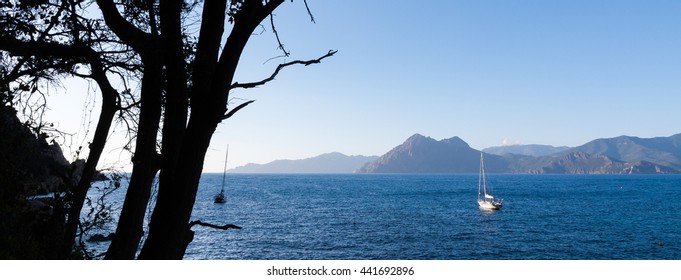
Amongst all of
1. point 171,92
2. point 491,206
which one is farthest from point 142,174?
point 491,206

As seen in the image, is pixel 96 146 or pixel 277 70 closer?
pixel 277 70

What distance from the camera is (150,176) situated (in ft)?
16.3

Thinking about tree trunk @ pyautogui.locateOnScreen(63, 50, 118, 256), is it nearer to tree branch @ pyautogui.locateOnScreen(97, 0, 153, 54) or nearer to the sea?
tree branch @ pyautogui.locateOnScreen(97, 0, 153, 54)

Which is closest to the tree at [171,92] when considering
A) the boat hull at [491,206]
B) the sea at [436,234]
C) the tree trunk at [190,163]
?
the tree trunk at [190,163]

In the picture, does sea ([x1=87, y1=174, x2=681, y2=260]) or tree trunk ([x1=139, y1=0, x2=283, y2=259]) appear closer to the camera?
tree trunk ([x1=139, y1=0, x2=283, y2=259])

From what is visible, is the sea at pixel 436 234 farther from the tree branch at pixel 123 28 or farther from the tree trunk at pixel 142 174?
the tree branch at pixel 123 28

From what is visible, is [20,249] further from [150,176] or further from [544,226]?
[544,226]

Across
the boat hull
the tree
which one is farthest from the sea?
the tree

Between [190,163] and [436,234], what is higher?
[190,163]

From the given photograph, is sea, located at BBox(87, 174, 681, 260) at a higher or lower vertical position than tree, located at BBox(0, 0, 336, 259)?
lower

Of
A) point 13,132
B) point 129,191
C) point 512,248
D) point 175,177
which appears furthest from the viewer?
point 512,248

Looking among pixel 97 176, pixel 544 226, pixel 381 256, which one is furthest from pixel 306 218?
pixel 97 176

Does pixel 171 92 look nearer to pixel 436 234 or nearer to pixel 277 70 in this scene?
pixel 277 70
